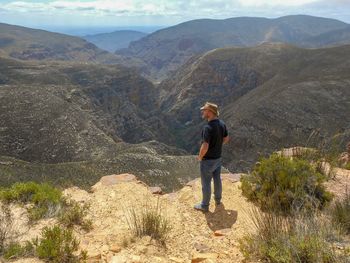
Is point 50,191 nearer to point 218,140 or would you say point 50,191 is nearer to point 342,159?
point 218,140

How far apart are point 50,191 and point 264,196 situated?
4.37 metres

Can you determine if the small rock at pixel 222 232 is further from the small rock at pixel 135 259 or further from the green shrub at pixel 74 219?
the green shrub at pixel 74 219

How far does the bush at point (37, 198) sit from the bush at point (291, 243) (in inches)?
149

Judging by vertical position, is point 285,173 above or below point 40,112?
above

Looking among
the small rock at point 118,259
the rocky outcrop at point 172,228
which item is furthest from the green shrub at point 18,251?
the small rock at point 118,259

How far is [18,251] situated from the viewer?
206 inches

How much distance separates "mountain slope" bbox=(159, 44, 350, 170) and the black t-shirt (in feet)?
19.9

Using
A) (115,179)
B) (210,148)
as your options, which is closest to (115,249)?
(210,148)

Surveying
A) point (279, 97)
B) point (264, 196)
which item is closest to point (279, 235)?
point (264, 196)

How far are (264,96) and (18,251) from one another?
61674mm

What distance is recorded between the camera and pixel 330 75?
61.9 meters

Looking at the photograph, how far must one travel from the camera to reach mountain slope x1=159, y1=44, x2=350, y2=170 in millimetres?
48156

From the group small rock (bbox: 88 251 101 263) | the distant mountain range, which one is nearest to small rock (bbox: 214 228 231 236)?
small rock (bbox: 88 251 101 263)

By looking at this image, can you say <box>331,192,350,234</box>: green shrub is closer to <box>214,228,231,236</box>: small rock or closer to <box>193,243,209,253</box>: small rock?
<box>214,228,231,236</box>: small rock
